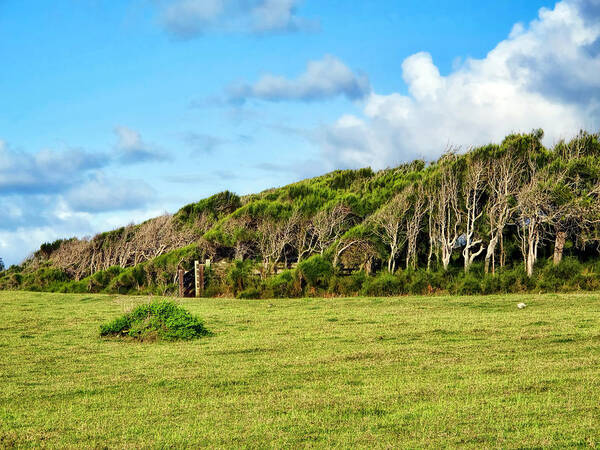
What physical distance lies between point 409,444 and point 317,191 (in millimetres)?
38488

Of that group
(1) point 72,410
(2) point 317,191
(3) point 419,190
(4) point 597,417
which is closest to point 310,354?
(1) point 72,410

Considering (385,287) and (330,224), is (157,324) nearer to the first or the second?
(385,287)

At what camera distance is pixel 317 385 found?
9531mm

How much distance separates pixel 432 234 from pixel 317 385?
2487 centimetres

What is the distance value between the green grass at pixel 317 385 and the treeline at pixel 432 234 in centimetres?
1266

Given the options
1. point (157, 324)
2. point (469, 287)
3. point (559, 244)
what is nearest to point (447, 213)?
point (559, 244)

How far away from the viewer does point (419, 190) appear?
34.1 metres

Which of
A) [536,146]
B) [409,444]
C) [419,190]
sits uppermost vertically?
[536,146]

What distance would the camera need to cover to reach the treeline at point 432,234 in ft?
99.2

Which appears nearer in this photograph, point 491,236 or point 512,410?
point 512,410

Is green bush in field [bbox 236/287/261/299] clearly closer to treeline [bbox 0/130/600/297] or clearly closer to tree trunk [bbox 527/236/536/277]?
treeline [bbox 0/130/600/297]

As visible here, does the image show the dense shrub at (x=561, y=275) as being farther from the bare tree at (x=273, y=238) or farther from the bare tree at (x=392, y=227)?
the bare tree at (x=273, y=238)

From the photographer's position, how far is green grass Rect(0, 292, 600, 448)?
7.05m

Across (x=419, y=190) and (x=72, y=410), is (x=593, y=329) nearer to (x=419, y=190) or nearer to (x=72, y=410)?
(x=72, y=410)
